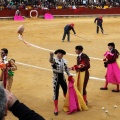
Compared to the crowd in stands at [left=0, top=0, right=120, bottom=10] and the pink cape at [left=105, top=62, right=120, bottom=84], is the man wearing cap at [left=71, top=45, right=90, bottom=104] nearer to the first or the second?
the pink cape at [left=105, top=62, right=120, bottom=84]

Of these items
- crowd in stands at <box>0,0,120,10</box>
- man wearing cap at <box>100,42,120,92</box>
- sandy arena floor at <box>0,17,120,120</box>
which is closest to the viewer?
sandy arena floor at <box>0,17,120,120</box>

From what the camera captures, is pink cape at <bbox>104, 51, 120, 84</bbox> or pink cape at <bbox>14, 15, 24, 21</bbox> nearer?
pink cape at <bbox>104, 51, 120, 84</bbox>

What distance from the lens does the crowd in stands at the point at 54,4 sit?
2842cm

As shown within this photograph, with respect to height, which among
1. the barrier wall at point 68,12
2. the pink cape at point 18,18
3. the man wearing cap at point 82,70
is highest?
the man wearing cap at point 82,70

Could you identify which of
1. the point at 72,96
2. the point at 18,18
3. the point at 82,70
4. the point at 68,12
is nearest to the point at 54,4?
the point at 68,12

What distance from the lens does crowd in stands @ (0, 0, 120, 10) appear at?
28422mm

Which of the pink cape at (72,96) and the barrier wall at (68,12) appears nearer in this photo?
the pink cape at (72,96)

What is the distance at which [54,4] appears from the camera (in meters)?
31.0

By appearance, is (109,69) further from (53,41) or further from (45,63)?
(53,41)

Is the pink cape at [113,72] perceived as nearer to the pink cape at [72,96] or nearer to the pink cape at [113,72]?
the pink cape at [113,72]

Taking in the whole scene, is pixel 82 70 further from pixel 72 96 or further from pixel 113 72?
pixel 113 72

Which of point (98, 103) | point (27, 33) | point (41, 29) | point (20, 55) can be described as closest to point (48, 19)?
point (41, 29)

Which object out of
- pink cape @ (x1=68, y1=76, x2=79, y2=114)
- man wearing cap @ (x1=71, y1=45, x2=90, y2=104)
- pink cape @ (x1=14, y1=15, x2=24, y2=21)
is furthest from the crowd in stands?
pink cape @ (x1=68, y1=76, x2=79, y2=114)

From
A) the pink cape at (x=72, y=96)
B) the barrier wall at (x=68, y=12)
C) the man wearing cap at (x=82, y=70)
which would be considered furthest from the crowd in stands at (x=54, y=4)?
the pink cape at (x=72, y=96)
